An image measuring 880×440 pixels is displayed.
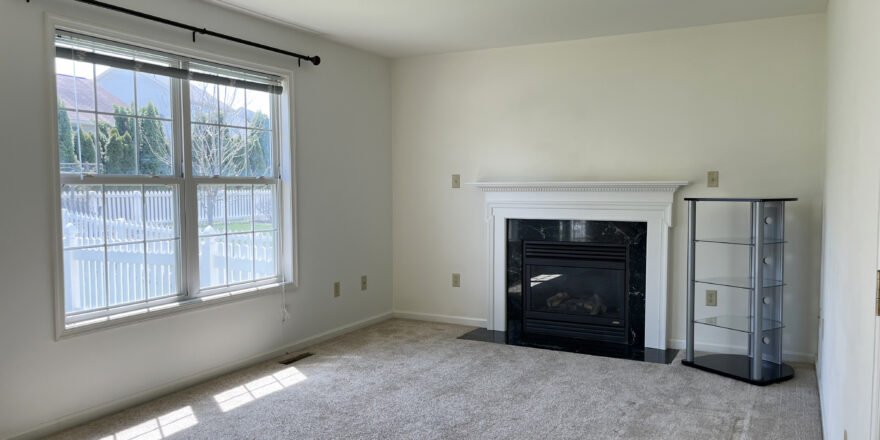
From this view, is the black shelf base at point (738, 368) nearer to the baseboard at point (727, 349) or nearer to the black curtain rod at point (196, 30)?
the baseboard at point (727, 349)

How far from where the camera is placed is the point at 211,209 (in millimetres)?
3758

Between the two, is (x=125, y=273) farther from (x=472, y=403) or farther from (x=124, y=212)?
(x=472, y=403)

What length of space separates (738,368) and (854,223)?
7.35 ft

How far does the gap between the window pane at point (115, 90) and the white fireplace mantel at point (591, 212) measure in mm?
2601

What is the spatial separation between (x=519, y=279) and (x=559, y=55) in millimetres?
1815

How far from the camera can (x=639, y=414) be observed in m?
3.09

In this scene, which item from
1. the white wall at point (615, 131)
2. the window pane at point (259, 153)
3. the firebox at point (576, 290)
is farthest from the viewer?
the firebox at point (576, 290)

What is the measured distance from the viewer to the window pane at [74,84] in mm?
2953

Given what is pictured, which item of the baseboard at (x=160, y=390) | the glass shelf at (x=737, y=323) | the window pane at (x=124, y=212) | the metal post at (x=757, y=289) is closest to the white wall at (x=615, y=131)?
the glass shelf at (x=737, y=323)

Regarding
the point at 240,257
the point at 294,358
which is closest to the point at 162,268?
the point at 240,257

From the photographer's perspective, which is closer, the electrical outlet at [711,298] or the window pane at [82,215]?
the window pane at [82,215]

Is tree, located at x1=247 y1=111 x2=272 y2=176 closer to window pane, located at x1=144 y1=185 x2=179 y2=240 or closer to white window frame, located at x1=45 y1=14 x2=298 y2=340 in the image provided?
white window frame, located at x1=45 y1=14 x2=298 y2=340

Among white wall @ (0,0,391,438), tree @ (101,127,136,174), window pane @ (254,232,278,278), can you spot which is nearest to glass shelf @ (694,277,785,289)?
white wall @ (0,0,391,438)

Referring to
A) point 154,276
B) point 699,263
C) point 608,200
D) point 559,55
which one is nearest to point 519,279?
point 608,200
